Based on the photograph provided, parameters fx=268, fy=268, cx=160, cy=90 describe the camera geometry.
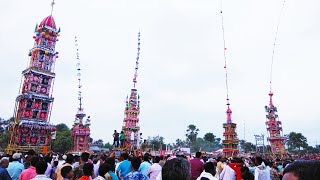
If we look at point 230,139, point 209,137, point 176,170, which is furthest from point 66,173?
point 209,137

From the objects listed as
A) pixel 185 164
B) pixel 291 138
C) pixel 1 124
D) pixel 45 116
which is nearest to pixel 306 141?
pixel 291 138

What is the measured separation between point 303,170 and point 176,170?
165cm

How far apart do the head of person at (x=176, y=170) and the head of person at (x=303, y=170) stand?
1.53 meters

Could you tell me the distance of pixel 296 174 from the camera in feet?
5.58

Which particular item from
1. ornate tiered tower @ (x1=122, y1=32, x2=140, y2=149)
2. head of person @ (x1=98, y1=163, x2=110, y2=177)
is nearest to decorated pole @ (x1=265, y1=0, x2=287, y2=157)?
ornate tiered tower @ (x1=122, y1=32, x2=140, y2=149)

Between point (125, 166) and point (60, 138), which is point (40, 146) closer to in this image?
point (60, 138)

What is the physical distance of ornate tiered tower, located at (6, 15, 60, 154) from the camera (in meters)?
45.5

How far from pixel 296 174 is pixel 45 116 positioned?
52.7 metres

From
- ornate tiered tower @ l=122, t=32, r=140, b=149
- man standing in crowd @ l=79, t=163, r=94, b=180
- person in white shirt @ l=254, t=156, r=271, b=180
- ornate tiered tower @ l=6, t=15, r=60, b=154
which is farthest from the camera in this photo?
ornate tiered tower @ l=122, t=32, r=140, b=149

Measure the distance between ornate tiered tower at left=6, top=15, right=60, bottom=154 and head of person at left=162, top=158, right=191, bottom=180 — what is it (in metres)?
46.1

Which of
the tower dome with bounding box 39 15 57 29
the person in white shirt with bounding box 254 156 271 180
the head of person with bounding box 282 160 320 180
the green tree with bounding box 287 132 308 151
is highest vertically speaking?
the tower dome with bounding box 39 15 57 29

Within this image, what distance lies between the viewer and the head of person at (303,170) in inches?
64.0

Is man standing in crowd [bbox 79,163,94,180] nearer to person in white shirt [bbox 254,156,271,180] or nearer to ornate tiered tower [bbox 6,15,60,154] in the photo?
person in white shirt [bbox 254,156,271,180]

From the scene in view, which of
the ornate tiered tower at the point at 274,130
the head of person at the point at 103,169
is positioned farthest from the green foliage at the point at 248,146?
the head of person at the point at 103,169
